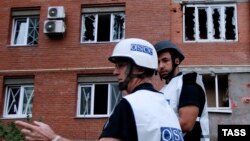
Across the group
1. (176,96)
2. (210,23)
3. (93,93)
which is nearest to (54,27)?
(93,93)

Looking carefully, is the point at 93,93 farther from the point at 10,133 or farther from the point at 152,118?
the point at 152,118

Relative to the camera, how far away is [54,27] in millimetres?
17219

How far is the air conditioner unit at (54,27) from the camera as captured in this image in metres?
17.2

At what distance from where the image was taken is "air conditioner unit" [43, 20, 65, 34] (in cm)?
1719

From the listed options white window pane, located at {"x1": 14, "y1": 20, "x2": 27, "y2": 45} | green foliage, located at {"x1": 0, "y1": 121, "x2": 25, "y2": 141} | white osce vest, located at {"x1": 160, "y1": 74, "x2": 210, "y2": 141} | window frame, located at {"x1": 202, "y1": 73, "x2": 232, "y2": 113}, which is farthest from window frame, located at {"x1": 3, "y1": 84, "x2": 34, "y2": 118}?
white osce vest, located at {"x1": 160, "y1": 74, "x2": 210, "y2": 141}

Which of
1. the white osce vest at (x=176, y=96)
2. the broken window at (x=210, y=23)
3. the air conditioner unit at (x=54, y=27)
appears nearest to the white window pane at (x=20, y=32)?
the air conditioner unit at (x=54, y=27)

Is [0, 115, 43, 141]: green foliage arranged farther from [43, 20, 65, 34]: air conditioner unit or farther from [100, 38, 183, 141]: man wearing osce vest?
[100, 38, 183, 141]: man wearing osce vest

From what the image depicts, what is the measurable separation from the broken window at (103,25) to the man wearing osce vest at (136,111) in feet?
46.9

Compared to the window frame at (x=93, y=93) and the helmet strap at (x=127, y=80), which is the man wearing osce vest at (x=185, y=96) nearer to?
the helmet strap at (x=127, y=80)

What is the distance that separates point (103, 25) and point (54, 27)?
1694mm

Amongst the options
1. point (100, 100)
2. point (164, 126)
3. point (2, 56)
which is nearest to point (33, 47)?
point (2, 56)

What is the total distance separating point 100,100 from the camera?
16.9 meters

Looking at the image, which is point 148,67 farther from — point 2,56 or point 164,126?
point 2,56

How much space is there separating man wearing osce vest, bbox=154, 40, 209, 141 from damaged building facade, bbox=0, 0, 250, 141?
1184cm
